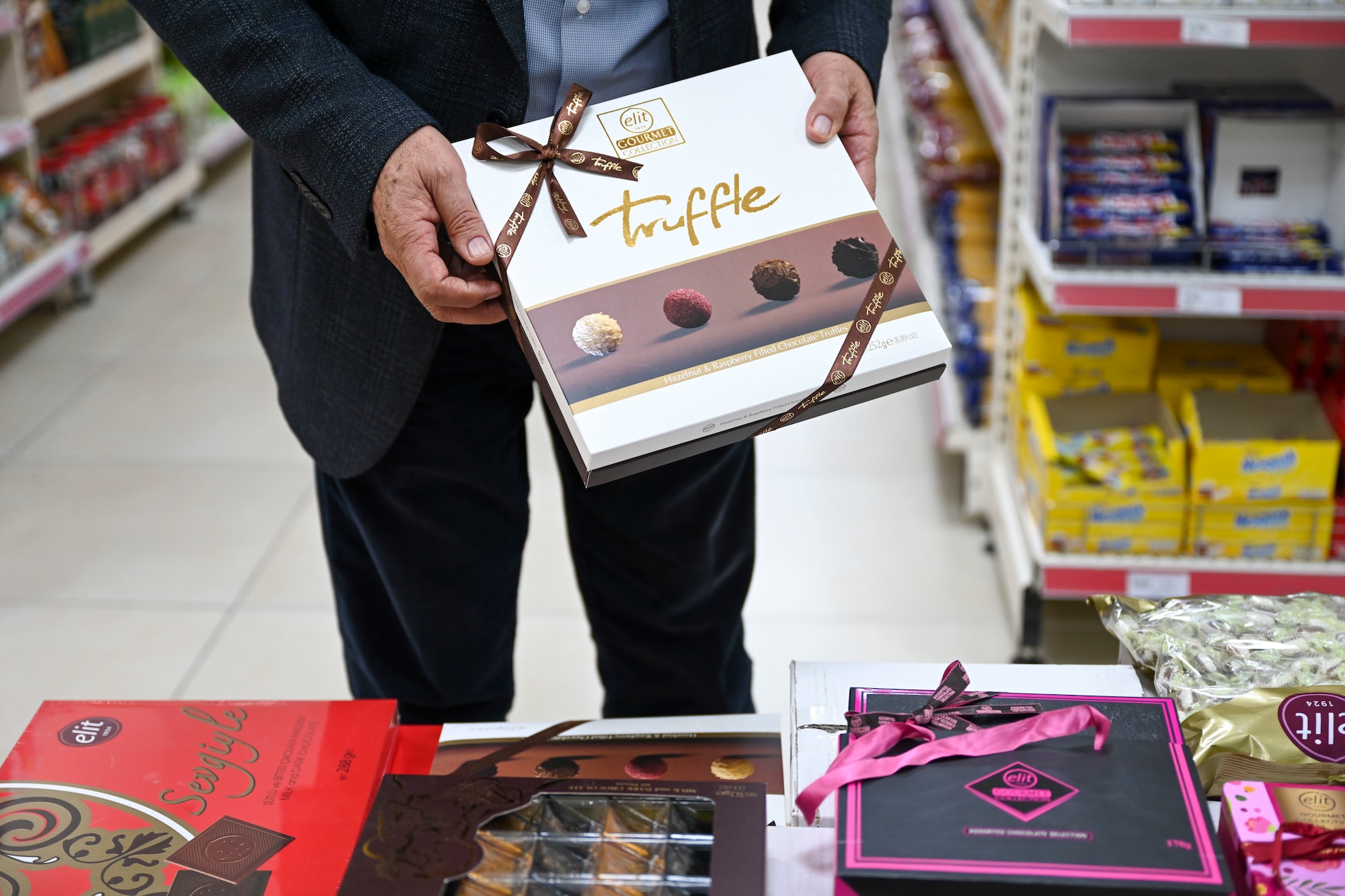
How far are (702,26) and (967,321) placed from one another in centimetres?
173

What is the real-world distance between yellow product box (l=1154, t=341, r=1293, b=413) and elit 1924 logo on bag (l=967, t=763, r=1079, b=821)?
59.8 inches

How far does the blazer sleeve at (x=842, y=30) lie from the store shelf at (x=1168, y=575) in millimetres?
1099

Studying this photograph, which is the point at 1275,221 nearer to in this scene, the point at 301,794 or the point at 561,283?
the point at 561,283

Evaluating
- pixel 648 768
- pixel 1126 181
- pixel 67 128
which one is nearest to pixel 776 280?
pixel 648 768

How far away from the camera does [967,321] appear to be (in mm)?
2758

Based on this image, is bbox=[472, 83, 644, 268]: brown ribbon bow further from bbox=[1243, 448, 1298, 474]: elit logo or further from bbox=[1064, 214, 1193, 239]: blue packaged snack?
bbox=[1243, 448, 1298, 474]: elit logo

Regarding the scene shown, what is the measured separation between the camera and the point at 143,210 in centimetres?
445

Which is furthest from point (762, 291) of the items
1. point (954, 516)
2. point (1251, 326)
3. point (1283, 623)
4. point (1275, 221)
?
point (954, 516)

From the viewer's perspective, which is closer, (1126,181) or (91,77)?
(1126,181)

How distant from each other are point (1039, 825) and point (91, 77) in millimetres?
4418

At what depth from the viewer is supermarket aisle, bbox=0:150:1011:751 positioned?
89.4 inches

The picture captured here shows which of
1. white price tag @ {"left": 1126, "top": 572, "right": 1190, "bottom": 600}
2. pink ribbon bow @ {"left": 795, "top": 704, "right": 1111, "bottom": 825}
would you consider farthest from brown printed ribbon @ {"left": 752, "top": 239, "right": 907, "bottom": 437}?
white price tag @ {"left": 1126, "top": 572, "right": 1190, "bottom": 600}

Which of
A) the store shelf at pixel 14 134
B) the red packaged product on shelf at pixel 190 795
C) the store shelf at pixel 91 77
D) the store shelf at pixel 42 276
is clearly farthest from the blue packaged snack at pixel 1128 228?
the store shelf at pixel 91 77

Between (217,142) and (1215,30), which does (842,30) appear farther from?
(217,142)
